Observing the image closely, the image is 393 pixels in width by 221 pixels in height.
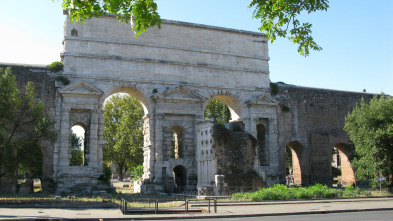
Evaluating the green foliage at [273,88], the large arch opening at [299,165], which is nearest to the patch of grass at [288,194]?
the large arch opening at [299,165]

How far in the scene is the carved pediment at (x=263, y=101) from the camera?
27.9 m

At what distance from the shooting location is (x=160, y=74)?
26.3 metres

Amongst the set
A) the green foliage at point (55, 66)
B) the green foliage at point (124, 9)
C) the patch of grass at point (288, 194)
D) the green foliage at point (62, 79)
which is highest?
the green foliage at point (55, 66)

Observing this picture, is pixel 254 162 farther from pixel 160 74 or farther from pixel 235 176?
pixel 160 74

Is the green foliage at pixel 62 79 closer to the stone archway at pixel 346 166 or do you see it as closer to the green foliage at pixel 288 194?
the green foliage at pixel 288 194

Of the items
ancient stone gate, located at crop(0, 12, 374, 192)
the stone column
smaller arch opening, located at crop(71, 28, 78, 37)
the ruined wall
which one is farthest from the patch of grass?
smaller arch opening, located at crop(71, 28, 78, 37)

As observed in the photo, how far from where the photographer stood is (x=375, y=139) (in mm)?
22188

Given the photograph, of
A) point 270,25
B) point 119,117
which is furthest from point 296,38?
point 119,117

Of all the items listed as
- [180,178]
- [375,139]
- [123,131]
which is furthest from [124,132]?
[375,139]

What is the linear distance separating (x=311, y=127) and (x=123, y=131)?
19.1 meters

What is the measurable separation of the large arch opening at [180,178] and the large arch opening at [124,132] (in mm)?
13640

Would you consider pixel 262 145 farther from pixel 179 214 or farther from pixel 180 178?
pixel 179 214

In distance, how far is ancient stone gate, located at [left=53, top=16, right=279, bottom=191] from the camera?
2406cm

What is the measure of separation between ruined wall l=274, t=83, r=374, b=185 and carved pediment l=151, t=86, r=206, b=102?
6690 millimetres
